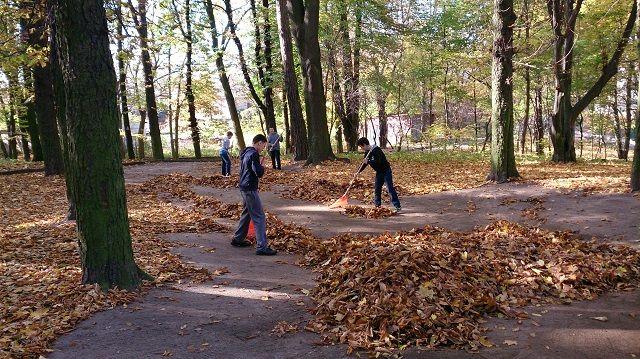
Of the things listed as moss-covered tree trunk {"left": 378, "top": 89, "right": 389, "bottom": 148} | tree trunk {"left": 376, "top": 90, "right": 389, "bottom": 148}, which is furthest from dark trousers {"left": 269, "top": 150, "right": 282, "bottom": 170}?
tree trunk {"left": 376, "top": 90, "right": 389, "bottom": 148}

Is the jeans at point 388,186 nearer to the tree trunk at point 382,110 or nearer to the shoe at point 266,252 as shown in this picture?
the shoe at point 266,252

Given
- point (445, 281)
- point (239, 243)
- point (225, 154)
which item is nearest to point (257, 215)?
point (239, 243)

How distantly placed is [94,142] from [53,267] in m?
2.33

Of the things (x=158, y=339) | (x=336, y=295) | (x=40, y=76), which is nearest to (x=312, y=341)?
(x=336, y=295)

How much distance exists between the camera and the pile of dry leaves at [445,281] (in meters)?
4.64

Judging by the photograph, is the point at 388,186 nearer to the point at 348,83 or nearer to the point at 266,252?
the point at 266,252

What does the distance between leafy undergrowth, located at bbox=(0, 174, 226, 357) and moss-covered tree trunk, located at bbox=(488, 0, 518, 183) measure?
8.03 m

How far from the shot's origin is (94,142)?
5211mm

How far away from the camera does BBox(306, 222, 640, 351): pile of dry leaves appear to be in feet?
15.2

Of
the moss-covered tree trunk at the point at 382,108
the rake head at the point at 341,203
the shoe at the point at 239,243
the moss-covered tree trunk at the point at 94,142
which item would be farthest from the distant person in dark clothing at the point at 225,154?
the moss-covered tree trunk at the point at 382,108

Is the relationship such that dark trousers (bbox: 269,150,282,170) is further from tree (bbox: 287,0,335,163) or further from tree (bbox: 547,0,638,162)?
tree (bbox: 547,0,638,162)

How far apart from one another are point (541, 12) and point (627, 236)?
807 inches

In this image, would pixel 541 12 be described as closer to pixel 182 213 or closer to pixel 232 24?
pixel 232 24

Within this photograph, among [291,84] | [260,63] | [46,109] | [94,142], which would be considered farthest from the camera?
[260,63]
